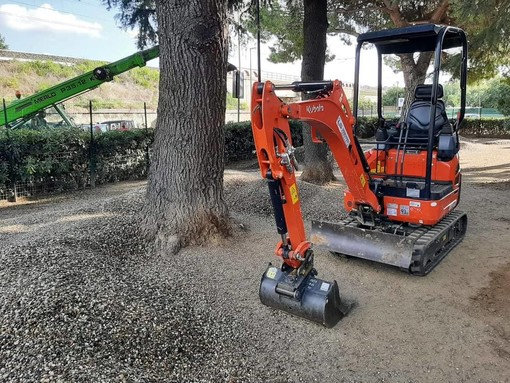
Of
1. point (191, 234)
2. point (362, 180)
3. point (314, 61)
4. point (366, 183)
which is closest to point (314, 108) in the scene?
point (362, 180)

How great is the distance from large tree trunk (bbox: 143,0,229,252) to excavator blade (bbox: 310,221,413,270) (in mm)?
1284

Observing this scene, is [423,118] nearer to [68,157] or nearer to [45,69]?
[68,157]

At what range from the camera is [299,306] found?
350 centimetres

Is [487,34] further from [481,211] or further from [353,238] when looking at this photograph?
[353,238]

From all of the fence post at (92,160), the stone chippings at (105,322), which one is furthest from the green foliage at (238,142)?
the stone chippings at (105,322)

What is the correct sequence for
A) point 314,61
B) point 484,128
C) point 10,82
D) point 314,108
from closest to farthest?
point 314,108, point 314,61, point 484,128, point 10,82

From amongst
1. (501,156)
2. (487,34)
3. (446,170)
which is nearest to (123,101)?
(501,156)

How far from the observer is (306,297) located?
3.48 m

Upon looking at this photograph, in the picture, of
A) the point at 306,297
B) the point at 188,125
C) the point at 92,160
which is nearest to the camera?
the point at 306,297

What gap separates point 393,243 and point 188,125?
2593 millimetres

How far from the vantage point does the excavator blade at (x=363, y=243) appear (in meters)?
4.33

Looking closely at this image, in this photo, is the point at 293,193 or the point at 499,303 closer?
the point at 293,193

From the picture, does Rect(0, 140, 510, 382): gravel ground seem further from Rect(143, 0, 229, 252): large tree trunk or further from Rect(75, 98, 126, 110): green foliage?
Rect(75, 98, 126, 110): green foliage

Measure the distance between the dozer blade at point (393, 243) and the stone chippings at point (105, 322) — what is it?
167cm
